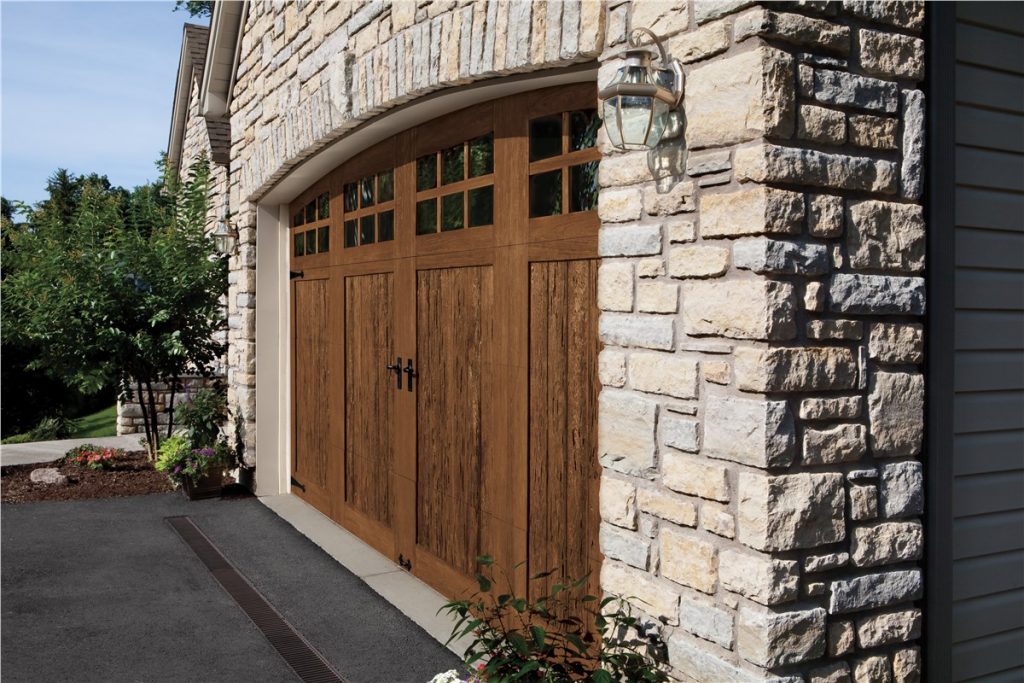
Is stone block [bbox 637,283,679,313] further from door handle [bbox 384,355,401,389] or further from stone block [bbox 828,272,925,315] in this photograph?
door handle [bbox 384,355,401,389]

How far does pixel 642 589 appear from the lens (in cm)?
334

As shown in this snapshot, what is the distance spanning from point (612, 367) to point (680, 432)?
46cm

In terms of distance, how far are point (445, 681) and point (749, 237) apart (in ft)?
6.47

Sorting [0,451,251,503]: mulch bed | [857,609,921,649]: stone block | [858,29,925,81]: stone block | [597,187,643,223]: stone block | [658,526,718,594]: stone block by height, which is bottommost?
[0,451,251,503]: mulch bed

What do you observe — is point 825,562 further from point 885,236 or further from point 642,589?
point 885,236

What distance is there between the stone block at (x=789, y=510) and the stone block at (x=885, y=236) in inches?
28.7

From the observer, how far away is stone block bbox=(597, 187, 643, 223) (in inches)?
132

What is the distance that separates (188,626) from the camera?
5.06 meters

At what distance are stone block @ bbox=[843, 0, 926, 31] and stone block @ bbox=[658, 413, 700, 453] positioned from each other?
1450 mm

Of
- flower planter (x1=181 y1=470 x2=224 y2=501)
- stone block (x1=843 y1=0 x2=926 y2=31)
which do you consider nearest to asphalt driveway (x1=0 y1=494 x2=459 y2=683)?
flower planter (x1=181 y1=470 x2=224 y2=501)

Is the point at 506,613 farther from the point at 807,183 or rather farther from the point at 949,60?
the point at 949,60

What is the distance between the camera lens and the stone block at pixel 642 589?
3.19m

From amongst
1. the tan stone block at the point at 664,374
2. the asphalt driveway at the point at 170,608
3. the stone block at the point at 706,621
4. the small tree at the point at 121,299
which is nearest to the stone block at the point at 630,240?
the tan stone block at the point at 664,374

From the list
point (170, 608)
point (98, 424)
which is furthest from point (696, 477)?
point (98, 424)
